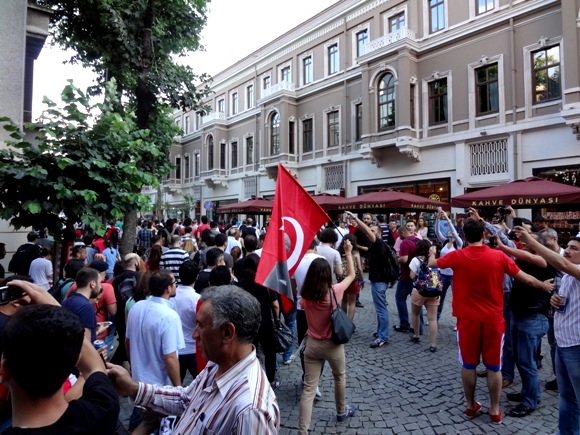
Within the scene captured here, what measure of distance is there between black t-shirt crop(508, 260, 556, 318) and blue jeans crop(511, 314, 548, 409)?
0.08m

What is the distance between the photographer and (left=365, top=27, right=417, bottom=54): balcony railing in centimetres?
1811

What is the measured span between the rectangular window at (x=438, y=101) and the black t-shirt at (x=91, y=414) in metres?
18.6

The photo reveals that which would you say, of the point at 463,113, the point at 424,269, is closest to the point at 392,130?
the point at 463,113

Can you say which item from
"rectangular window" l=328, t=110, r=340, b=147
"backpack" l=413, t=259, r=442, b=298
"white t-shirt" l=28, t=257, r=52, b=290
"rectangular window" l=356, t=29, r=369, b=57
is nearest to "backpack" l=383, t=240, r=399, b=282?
"backpack" l=413, t=259, r=442, b=298

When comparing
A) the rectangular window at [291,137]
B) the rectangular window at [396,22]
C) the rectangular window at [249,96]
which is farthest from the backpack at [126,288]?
the rectangular window at [249,96]

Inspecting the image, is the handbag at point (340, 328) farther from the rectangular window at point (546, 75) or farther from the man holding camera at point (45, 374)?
the rectangular window at point (546, 75)

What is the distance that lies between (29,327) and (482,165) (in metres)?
17.6

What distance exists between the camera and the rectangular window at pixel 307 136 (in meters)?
24.8

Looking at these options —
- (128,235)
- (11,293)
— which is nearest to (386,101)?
(128,235)

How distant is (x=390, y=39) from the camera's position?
1877cm

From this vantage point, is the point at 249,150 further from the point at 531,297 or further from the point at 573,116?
the point at 531,297

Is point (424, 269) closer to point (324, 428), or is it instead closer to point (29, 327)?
point (324, 428)

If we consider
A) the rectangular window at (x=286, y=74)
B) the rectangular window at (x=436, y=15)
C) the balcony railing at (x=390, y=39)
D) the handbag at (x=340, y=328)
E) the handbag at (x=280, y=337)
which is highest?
the rectangular window at (x=286, y=74)

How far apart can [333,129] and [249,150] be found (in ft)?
30.3
